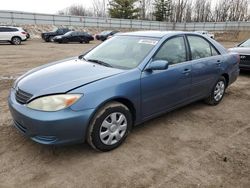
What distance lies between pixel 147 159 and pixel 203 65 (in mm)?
2206

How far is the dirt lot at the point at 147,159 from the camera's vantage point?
8.86 feet

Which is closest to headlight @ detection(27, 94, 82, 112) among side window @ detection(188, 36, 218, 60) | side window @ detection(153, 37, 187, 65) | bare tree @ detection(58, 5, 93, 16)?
side window @ detection(153, 37, 187, 65)

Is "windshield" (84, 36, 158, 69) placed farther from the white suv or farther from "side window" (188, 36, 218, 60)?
the white suv

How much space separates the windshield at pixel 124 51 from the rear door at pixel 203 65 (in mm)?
955

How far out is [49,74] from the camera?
3.37 metres

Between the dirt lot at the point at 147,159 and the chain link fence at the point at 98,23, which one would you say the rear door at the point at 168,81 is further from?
the chain link fence at the point at 98,23

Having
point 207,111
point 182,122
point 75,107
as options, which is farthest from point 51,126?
point 207,111

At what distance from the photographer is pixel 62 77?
10.5 feet

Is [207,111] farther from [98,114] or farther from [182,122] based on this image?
[98,114]

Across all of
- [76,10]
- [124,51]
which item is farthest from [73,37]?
[76,10]

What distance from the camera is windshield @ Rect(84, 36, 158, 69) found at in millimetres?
3594

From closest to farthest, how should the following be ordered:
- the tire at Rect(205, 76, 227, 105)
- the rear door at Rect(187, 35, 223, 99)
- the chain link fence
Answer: the rear door at Rect(187, 35, 223, 99) → the tire at Rect(205, 76, 227, 105) → the chain link fence

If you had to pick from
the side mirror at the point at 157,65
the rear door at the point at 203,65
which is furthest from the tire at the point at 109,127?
the rear door at the point at 203,65

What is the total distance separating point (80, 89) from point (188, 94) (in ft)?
7.02
